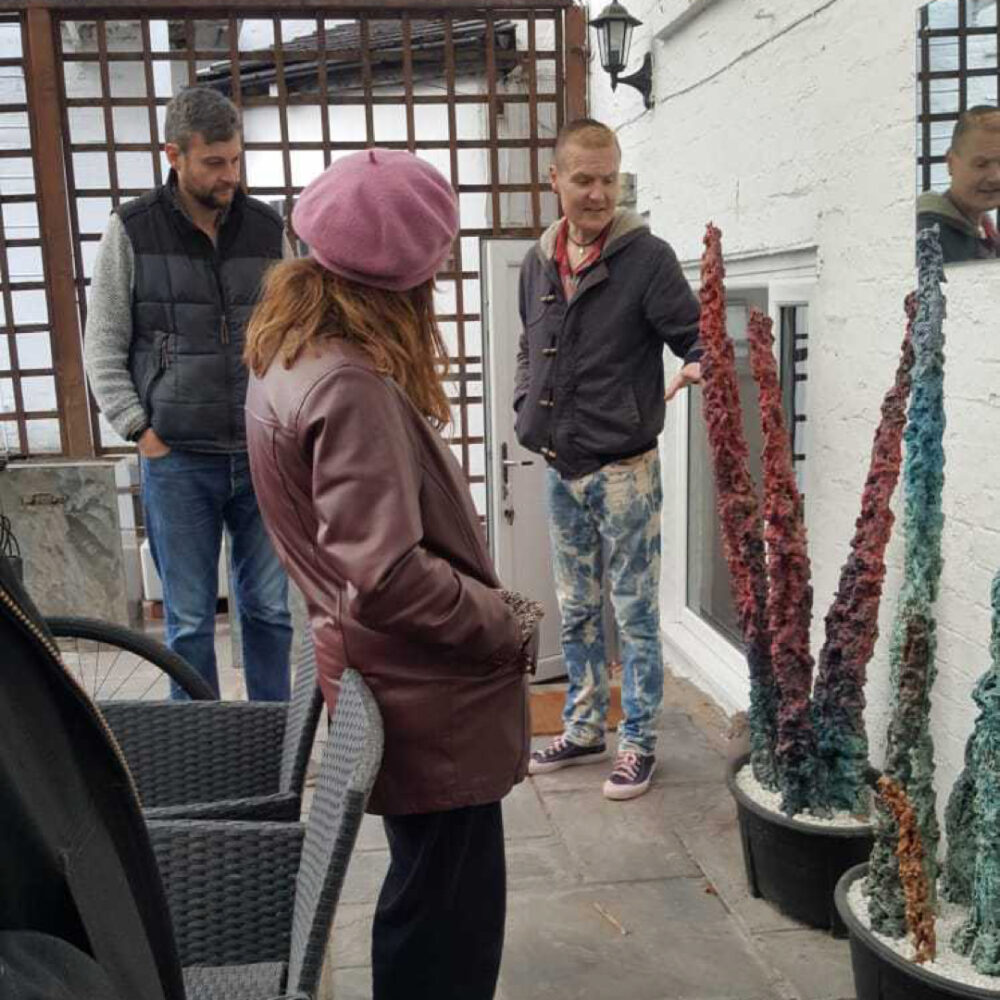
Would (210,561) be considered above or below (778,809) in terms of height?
above

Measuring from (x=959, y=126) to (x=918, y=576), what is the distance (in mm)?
966

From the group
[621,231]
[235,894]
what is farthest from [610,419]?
[235,894]

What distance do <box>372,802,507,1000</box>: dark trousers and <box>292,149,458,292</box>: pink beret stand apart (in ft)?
2.91

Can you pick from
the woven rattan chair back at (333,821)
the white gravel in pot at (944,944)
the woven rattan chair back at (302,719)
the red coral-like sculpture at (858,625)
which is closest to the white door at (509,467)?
the red coral-like sculpture at (858,625)

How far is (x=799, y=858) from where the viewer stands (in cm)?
275

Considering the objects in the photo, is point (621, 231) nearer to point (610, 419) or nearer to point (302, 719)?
point (610, 419)

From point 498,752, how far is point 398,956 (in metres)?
0.39

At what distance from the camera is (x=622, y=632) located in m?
3.61

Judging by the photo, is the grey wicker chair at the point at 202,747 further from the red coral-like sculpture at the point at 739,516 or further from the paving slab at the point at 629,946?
the red coral-like sculpture at the point at 739,516

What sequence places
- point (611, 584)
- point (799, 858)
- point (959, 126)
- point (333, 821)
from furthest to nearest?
point (611, 584) < point (799, 858) < point (959, 126) < point (333, 821)

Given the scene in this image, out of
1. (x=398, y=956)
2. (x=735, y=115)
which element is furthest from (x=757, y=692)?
(x=735, y=115)

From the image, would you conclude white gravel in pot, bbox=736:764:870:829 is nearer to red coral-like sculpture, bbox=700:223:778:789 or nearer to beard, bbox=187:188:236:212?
red coral-like sculpture, bbox=700:223:778:789

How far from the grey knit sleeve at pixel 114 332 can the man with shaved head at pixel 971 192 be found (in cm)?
223

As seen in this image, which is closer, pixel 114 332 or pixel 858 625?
pixel 858 625
